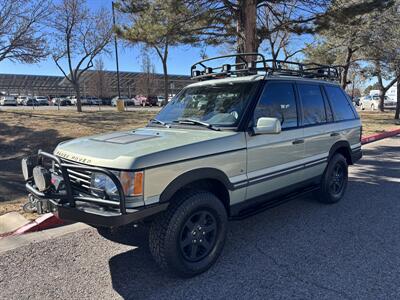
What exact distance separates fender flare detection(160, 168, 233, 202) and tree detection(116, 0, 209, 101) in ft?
20.2

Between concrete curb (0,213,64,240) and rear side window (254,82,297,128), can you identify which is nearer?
rear side window (254,82,297,128)

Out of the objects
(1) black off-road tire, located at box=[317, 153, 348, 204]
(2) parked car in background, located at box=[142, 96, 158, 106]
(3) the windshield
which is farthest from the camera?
(2) parked car in background, located at box=[142, 96, 158, 106]

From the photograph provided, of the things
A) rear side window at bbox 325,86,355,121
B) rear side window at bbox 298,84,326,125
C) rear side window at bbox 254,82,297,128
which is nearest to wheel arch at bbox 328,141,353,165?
rear side window at bbox 325,86,355,121

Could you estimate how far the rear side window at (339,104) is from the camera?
5246mm

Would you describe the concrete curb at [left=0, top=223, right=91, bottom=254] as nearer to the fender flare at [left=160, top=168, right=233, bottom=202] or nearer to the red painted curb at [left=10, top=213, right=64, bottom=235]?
the red painted curb at [left=10, top=213, right=64, bottom=235]

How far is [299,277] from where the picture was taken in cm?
320

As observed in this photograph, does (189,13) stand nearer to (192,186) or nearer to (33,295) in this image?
(192,186)

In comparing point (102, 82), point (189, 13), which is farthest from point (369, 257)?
point (102, 82)

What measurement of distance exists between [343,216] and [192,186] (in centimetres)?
265

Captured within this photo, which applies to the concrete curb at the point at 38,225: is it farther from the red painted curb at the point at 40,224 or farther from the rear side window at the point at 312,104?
the rear side window at the point at 312,104

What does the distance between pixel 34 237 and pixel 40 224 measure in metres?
0.27

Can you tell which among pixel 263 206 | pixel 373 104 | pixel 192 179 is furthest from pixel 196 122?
pixel 373 104

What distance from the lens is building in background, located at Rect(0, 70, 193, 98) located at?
6806cm

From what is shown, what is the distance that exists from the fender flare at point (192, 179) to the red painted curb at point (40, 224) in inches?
92.7
